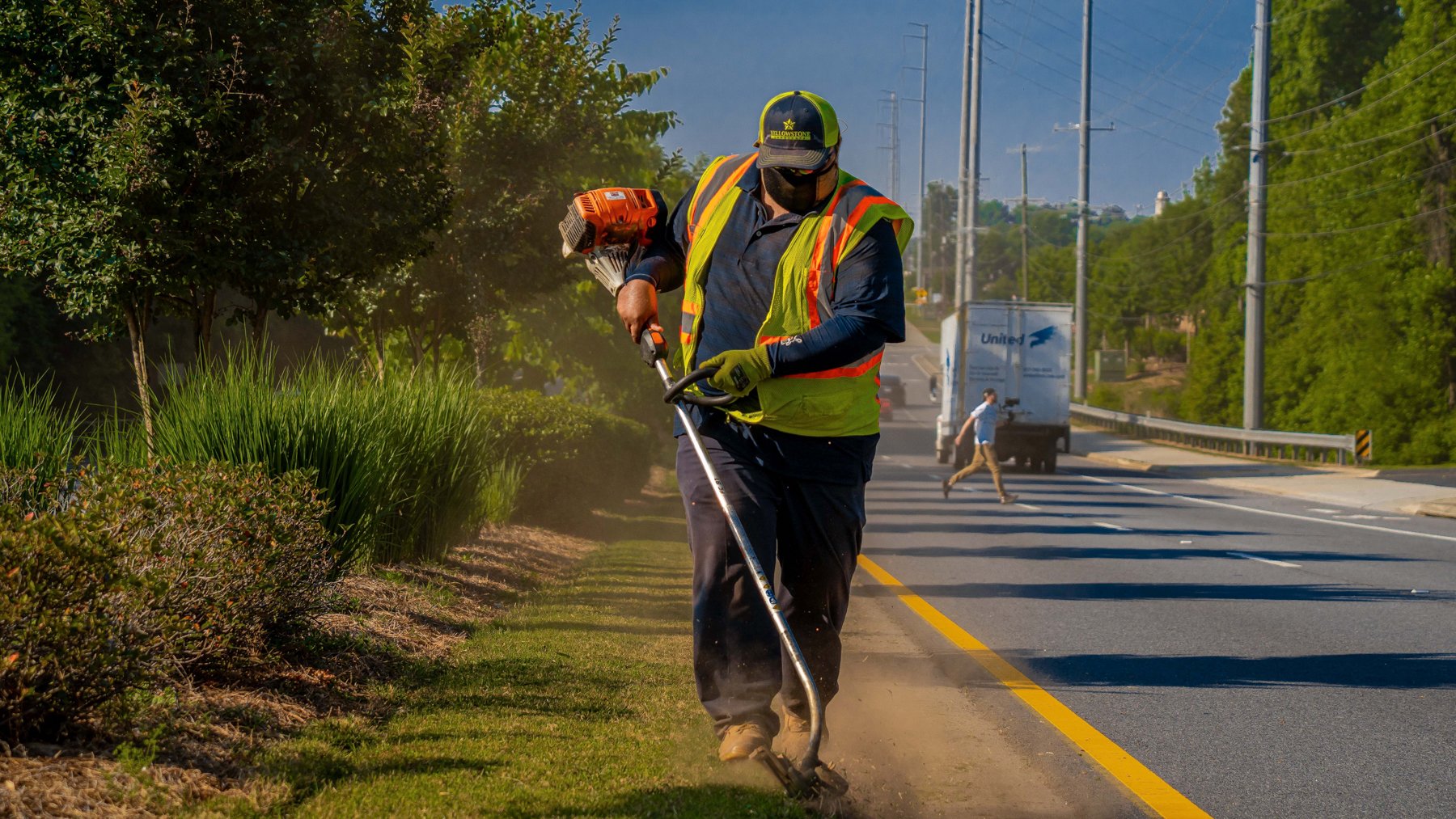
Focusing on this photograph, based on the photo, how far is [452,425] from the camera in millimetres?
9078

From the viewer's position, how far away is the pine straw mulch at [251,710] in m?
3.53

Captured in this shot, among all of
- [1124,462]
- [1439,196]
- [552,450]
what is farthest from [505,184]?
[1439,196]

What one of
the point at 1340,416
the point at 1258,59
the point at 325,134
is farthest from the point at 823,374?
the point at 1340,416

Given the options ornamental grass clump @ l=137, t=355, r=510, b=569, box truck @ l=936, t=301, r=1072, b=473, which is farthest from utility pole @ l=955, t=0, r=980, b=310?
ornamental grass clump @ l=137, t=355, r=510, b=569

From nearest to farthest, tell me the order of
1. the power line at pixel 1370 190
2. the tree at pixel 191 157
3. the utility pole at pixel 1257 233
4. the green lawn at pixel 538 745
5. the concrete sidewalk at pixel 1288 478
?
the green lawn at pixel 538 745, the tree at pixel 191 157, the concrete sidewalk at pixel 1288 478, the utility pole at pixel 1257 233, the power line at pixel 1370 190

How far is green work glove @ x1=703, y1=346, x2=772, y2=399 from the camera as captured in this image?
420 cm

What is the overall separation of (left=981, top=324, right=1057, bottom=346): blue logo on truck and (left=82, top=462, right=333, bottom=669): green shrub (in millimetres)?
26589

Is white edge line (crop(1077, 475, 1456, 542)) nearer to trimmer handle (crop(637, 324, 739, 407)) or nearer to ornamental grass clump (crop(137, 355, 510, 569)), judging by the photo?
ornamental grass clump (crop(137, 355, 510, 569))

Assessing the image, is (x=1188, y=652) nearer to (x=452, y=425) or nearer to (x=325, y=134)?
(x=452, y=425)

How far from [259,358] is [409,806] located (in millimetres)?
4113

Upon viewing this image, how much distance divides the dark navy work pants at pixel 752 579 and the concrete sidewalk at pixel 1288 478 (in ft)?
58.2

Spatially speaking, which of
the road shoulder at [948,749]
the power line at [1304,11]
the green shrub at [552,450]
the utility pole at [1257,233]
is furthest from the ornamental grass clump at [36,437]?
the power line at [1304,11]

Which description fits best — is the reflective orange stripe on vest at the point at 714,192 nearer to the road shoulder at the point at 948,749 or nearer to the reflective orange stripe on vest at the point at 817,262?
the reflective orange stripe on vest at the point at 817,262

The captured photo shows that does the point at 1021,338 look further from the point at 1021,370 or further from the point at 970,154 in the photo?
the point at 970,154
